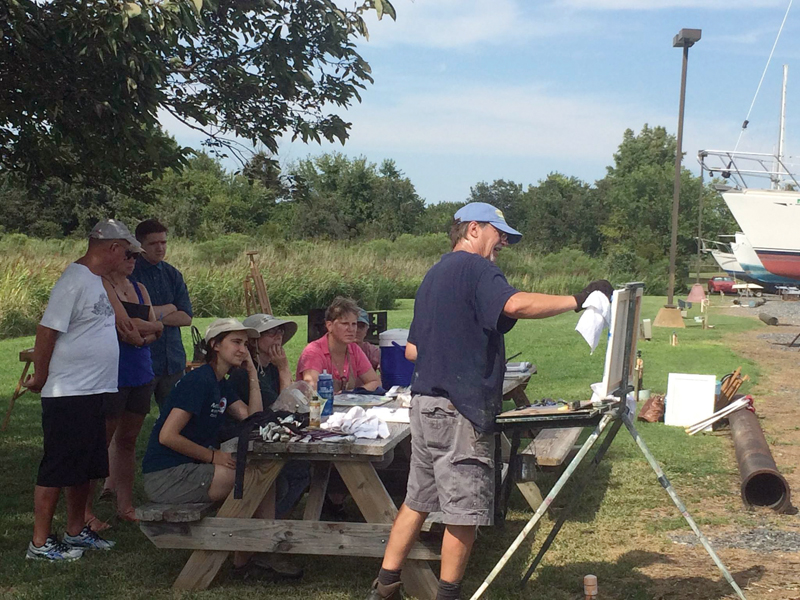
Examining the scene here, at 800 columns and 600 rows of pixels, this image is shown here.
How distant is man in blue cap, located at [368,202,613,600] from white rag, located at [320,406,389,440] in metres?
0.57

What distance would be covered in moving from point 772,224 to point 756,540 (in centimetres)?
4488

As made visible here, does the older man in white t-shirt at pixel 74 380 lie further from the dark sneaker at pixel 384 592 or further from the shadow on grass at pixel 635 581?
the shadow on grass at pixel 635 581

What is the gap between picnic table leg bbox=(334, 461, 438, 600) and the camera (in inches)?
167

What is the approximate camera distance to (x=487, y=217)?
3.85 metres

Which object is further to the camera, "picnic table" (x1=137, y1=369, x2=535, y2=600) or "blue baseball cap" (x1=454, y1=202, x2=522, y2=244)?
"picnic table" (x1=137, y1=369, x2=535, y2=600)

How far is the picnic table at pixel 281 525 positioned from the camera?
13.8 ft

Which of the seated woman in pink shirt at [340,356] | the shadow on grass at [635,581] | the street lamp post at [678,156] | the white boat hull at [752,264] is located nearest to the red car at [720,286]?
the white boat hull at [752,264]

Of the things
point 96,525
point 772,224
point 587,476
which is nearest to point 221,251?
point 96,525

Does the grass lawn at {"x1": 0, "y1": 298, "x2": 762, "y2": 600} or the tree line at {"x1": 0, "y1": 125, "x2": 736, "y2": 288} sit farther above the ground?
the tree line at {"x1": 0, "y1": 125, "x2": 736, "y2": 288}

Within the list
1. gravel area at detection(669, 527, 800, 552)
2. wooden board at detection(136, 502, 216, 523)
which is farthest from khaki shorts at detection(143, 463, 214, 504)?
gravel area at detection(669, 527, 800, 552)

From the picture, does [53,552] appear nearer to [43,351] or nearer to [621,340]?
[43,351]

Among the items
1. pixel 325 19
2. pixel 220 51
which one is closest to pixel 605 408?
pixel 325 19

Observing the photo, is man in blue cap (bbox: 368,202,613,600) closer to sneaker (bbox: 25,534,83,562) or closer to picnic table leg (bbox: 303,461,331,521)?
picnic table leg (bbox: 303,461,331,521)

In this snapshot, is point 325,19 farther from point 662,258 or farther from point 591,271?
point 662,258
